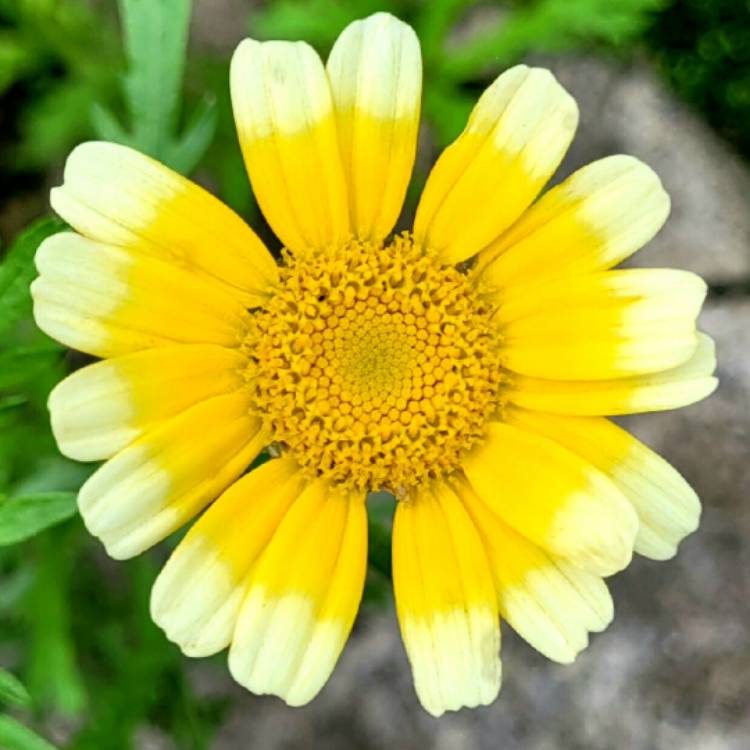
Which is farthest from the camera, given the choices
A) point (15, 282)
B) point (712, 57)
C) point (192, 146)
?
point (712, 57)

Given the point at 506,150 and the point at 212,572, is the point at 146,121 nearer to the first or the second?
the point at 506,150

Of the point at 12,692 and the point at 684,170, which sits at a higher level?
the point at 684,170

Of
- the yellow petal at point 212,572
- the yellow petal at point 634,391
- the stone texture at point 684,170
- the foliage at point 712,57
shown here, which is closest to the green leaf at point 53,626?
the yellow petal at point 212,572

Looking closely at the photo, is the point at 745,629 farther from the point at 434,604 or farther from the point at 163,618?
the point at 163,618

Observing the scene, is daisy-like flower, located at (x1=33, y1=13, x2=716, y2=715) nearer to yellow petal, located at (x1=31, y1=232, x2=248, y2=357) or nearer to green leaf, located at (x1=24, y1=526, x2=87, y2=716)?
yellow petal, located at (x1=31, y1=232, x2=248, y2=357)

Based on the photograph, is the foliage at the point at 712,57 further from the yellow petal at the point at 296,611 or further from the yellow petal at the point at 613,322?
the yellow petal at the point at 296,611

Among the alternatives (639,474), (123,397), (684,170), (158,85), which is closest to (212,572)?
(123,397)

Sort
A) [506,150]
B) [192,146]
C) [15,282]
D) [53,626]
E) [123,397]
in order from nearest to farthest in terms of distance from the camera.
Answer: [123,397]
[506,150]
[15,282]
[192,146]
[53,626]
